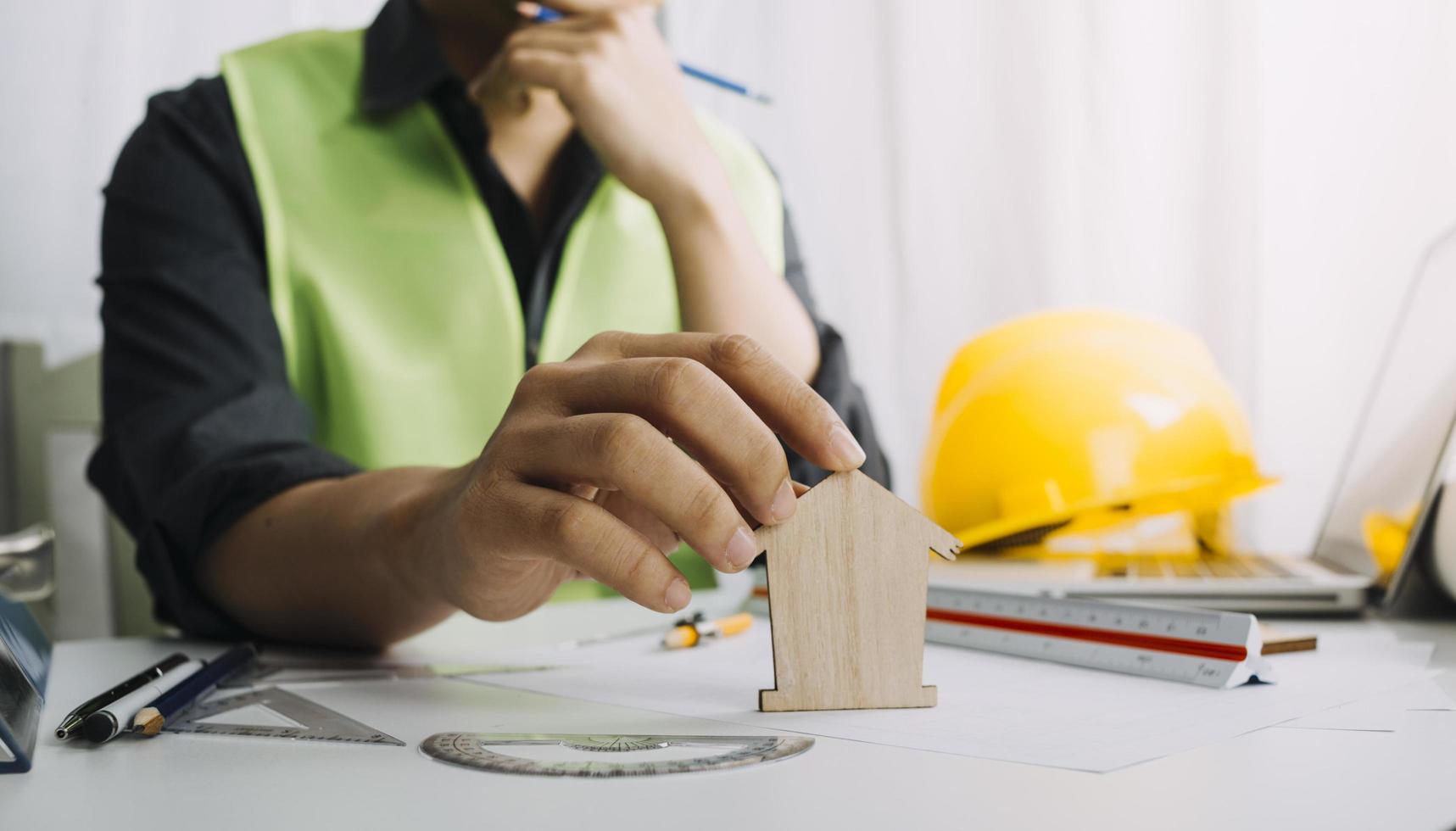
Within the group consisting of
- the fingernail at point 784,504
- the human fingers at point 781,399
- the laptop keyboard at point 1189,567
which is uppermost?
the human fingers at point 781,399

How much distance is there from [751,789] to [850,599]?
0.12 metres

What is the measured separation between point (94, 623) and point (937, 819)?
1.30 meters

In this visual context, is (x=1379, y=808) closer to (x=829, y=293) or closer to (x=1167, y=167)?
(x=1167, y=167)

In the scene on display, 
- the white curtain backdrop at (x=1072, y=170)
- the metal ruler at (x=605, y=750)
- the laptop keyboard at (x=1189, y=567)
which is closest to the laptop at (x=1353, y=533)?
the laptop keyboard at (x=1189, y=567)

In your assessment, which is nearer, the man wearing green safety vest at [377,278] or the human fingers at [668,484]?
the human fingers at [668,484]

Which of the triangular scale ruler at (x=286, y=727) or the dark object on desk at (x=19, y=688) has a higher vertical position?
the dark object on desk at (x=19, y=688)

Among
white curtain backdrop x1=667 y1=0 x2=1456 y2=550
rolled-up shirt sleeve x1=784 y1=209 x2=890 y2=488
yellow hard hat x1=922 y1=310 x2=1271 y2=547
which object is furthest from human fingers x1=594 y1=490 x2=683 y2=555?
white curtain backdrop x1=667 y1=0 x2=1456 y2=550

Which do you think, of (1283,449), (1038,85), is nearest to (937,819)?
(1283,449)

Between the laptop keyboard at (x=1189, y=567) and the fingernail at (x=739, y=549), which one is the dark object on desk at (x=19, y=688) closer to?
the fingernail at (x=739, y=549)

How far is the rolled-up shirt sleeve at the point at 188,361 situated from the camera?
2.28 ft

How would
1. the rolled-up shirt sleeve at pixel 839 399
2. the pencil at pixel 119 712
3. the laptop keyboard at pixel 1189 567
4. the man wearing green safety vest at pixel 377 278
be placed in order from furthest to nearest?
the rolled-up shirt sleeve at pixel 839 399, the laptop keyboard at pixel 1189 567, the man wearing green safety vest at pixel 377 278, the pencil at pixel 119 712

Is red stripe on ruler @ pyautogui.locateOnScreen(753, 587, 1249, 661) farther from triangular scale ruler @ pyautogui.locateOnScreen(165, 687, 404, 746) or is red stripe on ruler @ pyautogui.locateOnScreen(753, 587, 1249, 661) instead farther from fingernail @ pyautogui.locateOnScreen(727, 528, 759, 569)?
triangular scale ruler @ pyautogui.locateOnScreen(165, 687, 404, 746)

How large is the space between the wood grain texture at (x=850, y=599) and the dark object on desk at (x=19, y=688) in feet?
0.83

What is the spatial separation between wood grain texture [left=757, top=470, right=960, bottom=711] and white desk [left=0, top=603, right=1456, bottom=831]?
0.04m
